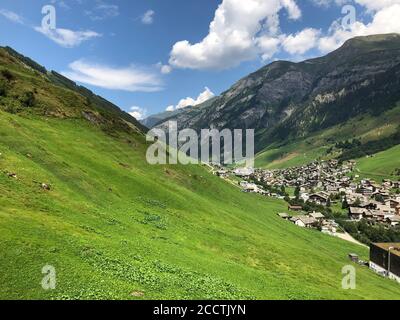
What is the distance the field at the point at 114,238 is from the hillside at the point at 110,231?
14 centimetres

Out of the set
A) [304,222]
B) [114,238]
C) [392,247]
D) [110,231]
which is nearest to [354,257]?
[392,247]

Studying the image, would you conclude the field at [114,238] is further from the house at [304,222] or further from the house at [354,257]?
the house at [304,222]

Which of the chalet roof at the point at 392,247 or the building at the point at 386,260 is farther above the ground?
the chalet roof at the point at 392,247

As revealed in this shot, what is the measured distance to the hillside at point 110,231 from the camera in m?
28.9

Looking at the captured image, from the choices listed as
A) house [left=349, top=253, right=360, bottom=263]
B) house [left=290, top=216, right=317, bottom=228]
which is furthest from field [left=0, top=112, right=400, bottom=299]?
house [left=290, top=216, right=317, bottom=228]

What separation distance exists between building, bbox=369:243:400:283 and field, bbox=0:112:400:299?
133ft

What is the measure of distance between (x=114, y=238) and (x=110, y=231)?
2.61 metres

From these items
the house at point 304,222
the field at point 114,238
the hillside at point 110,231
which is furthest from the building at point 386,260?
the house at point 304,222

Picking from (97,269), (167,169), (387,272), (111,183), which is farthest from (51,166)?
(387,272)

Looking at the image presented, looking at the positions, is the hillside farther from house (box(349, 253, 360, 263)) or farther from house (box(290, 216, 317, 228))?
house (box(290, 216, 317, 228))

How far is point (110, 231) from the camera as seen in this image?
42.8m

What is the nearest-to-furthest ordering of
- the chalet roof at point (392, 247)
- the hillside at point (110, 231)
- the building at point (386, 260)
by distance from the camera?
the hillside at point (110, 231) < the building at point (386, 260) < the chalet roof at point (392, 247)

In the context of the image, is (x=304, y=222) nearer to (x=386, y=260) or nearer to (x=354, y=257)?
(x=354, y=257)

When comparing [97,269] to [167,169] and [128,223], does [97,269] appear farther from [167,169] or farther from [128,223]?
[167,169]
